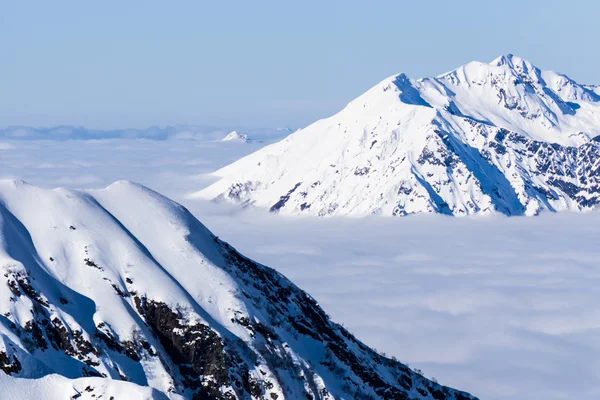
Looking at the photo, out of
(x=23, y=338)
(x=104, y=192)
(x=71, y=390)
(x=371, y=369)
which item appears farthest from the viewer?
(x=104, y=192)

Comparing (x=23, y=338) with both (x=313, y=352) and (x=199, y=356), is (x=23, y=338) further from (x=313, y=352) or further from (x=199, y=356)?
(x=313, y=352)

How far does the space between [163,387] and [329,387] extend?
2647 cm

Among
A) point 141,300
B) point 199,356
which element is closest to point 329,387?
point 199,356

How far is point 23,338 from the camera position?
125 metres

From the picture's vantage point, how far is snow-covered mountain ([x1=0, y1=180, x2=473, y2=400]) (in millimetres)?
128000

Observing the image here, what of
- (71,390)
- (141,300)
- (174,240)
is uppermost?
(174,240)

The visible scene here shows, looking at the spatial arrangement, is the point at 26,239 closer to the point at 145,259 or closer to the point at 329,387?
the point at 145,259

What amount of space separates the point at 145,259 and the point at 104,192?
2590 cm

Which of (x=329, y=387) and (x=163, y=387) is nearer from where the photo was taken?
(x=163, y=387)

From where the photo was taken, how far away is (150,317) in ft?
458

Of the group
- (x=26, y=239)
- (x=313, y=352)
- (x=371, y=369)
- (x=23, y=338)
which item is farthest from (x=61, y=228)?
(x=371, y=369)

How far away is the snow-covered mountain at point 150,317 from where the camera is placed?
420 ft

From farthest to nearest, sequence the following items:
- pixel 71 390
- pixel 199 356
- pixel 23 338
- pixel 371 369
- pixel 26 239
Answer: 1. pixel 371 369
2. pixel 26 239
3. pixel 199 356
4. pixel 23 338
5. pixel 71 390

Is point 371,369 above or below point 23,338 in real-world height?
above
